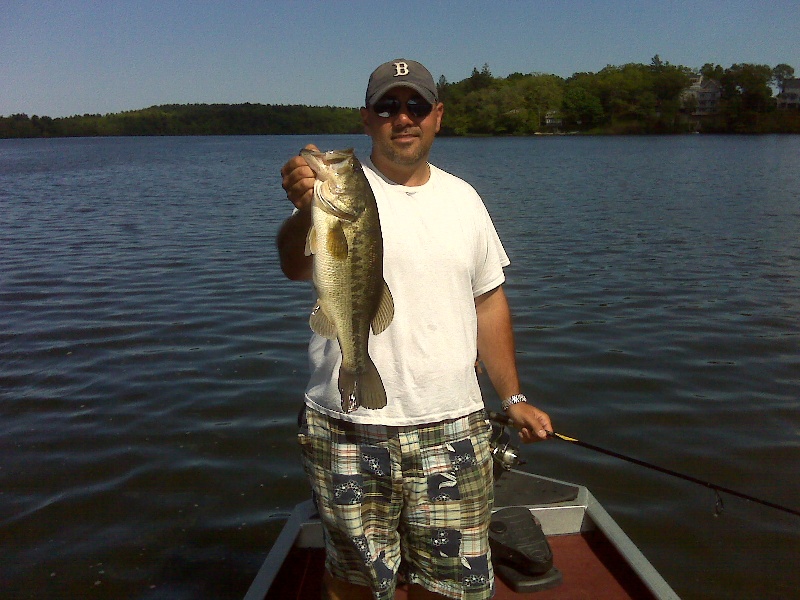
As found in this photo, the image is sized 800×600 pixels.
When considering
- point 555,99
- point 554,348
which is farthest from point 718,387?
point 555,99

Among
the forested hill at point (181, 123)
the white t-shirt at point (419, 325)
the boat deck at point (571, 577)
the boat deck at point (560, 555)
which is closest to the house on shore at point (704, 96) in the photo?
the forested hill at point (181, 123)

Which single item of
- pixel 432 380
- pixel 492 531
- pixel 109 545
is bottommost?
pixel 109 545

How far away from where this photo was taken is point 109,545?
19.1ft

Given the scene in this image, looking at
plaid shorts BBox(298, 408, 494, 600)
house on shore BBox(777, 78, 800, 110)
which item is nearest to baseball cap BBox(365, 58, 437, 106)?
plaid shorts BBox(298, 408, 494, 600)

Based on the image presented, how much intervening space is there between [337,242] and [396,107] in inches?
30.6

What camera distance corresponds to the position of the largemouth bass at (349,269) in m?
2.45

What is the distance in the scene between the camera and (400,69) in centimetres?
302

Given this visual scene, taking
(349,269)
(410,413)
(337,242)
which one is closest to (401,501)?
(410,413)

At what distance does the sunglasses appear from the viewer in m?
2.96

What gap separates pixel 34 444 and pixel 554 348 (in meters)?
6.86

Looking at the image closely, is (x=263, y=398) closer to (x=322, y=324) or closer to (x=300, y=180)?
(x=322, y=324)

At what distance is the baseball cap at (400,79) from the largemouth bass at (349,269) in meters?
0.63

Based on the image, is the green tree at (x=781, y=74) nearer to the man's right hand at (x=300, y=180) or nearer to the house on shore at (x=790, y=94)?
the house on shore at (x=790, y=94)

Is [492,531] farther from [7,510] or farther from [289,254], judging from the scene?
[7,510]
